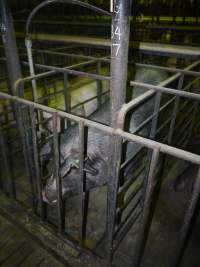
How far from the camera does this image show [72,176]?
266 centimetres

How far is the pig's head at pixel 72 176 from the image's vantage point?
243cm

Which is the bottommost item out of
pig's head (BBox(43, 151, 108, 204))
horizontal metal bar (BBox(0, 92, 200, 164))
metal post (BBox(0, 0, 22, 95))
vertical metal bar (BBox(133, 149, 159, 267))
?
pig's head (BBox(43, 151, 108, 204))

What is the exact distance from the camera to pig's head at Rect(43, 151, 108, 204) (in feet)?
7.98

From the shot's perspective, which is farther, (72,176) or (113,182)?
(72,176)

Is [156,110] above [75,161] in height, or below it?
above

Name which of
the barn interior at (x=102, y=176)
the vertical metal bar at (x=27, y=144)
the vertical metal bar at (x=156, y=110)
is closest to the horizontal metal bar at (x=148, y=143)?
the barn interior at (x=102, y=176)

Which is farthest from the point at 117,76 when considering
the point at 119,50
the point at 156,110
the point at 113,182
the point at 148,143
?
the point at 156,110

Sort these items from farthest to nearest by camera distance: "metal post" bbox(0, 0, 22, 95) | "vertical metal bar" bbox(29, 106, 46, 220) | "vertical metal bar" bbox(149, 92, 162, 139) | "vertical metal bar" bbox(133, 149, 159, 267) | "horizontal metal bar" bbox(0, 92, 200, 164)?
"vertical metal bar" bbox(149, 92, 162, 139) → "metal post" bbox(0, 0, 22, 95) → "vertical metal bar" bbox(29, 106, 46, 220) → "vertical metal bar" bbox(133, 149, 159, 267) → "horizontal metal bar" bbox(0, 92, 200, 164)

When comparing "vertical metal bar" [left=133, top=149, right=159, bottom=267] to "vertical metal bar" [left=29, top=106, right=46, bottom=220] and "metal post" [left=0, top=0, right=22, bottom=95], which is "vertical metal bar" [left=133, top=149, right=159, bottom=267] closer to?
"vertical metal bar" [left=29, top=106, right=46, bottom=220]

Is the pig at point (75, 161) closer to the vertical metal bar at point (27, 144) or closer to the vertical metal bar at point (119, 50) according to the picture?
the vertical metal bar at point (27, 144)

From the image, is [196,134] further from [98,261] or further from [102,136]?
[98,261]

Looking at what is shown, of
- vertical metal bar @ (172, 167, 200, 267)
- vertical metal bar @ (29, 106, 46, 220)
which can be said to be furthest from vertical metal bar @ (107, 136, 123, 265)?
vertical metal bar @ (29, 106, 46, 220)

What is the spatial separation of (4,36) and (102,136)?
5.13 feet

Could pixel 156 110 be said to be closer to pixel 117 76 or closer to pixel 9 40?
pixel 117 76
